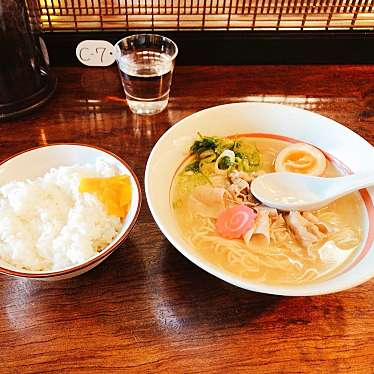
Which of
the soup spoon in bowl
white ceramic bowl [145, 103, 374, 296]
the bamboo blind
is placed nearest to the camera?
white ceramic bowl [145, 103, 374, 296]

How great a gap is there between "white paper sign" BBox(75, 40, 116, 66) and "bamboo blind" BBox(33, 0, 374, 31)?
0.26 ft

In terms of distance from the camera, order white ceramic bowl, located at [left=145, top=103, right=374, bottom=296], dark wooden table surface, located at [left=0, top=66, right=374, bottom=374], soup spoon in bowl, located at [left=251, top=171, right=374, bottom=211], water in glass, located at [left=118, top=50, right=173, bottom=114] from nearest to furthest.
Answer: dark wooden table surface, located at [left=0, top=66, right=374, bottom=374] → white ceramic bowl, located at [left=145, top=103, right=374, bottom=296] → soup spoon in bowl, located at [left=251, top=171, right=374, bottom=211] → water in glass, located at [left=118, top=50, right=173, bottom=114]

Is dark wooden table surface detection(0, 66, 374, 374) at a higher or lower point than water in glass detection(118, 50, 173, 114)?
lower

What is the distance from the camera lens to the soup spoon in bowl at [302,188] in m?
1.19

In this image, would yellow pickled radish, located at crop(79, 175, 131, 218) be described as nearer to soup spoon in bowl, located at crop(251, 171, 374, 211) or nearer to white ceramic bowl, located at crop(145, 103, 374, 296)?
white ceramic bowl, located at crop(145, 103, 374, 296)

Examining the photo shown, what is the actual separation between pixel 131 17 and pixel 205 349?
137 centimetres

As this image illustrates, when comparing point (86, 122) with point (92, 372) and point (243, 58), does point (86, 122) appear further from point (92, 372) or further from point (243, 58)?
point (92, 372)

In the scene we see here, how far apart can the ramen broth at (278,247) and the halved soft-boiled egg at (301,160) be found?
140 millimetres

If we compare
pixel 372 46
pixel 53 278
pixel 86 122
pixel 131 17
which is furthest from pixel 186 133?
pixel 372 46

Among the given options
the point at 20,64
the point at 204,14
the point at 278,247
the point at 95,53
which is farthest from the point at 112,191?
the point at 204,14

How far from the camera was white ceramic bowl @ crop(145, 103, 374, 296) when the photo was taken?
3.49 feet

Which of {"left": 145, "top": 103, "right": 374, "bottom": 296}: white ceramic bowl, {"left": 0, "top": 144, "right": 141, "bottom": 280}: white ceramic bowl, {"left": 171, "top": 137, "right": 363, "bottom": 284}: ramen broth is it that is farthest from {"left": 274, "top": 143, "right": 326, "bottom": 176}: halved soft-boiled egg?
{"left": 0, "top": 144, "right": 141, "bottom": 280}: white ceramic bowl

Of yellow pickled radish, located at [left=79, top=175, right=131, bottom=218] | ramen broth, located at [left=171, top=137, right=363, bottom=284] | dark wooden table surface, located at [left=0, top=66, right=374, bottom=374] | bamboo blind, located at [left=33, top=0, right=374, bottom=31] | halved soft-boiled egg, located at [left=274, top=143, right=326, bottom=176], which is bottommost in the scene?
dark wooden table surface, located at [left=0, top=66, right=374, bottom=374]

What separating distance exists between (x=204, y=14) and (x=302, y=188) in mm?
903
